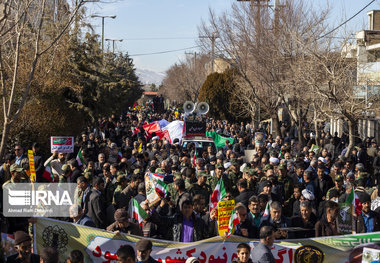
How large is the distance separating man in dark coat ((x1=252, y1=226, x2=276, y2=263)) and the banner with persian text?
559 mm

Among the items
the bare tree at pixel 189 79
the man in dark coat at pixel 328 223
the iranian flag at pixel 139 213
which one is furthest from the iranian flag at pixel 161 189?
A: the bare tree at pixel 189 79

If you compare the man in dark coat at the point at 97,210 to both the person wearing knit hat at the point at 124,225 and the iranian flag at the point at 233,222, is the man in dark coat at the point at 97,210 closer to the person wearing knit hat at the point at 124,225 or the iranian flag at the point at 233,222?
Answer: the person wearing knit hat at the point at 124,225

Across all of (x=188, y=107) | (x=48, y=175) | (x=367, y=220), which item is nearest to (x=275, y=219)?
(x=367, y=220)

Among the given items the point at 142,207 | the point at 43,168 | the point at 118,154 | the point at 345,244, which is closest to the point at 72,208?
the point at 142,207

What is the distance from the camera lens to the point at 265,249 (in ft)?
19.8

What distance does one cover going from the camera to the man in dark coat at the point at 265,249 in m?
5.89

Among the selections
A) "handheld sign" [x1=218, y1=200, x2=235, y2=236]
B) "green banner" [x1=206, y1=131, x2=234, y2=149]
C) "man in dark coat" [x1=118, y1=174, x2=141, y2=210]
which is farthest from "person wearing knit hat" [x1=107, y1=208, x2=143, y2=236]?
"green banner" [x1=206, y1=131, x2=234, y2=149]

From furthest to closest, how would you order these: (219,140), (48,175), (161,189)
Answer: (219,140) → (48,175) → (161,189)

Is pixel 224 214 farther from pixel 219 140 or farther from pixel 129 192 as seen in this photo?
pixel 219 140

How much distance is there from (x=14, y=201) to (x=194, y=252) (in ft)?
9.76

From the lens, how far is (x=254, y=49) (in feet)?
81.6

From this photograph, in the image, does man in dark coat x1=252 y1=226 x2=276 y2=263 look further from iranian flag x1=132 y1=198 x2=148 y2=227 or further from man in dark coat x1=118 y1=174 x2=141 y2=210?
man in dark coat x1=118 y1=174 x2=141 y2=210

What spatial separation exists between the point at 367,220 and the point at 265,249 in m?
2.52

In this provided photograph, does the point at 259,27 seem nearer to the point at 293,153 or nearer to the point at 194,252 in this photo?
the point at 293,153
